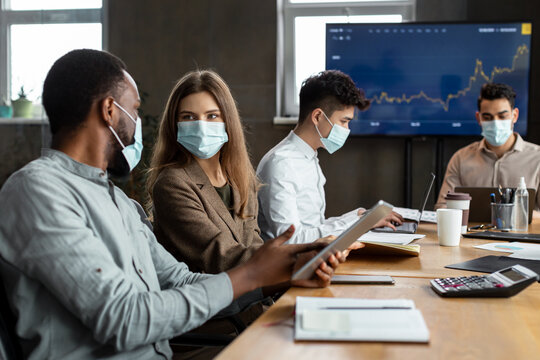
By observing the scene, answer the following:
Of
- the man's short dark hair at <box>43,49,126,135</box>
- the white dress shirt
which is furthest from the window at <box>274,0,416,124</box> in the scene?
the man's short dark hair at <box>43,49,126,135</box>

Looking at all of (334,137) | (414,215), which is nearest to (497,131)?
(414,215)

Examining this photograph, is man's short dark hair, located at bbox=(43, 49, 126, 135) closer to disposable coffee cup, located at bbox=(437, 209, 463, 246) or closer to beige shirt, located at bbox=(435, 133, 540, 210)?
disposable coffee cup, located at bbox=(437, 209, 463, 246)

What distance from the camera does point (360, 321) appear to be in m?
0.94

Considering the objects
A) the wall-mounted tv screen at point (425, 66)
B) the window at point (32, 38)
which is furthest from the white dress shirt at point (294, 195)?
the window at point (32, 38)

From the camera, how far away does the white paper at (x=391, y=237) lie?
6.15 feet

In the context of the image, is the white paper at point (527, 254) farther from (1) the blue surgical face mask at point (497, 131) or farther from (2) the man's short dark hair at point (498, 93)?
(2) the man's short dark hair at point (498, 93)

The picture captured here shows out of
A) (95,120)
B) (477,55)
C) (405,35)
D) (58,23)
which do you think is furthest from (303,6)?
(95,120)

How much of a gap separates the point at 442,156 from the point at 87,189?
10.6ft

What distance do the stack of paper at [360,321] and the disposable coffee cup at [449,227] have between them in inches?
35.6

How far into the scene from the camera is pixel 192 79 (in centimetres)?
193

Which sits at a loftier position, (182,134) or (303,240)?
(182,134)

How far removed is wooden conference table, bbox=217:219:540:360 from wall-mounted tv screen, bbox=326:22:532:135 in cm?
246

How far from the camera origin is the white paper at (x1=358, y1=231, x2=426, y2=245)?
6.15 ft

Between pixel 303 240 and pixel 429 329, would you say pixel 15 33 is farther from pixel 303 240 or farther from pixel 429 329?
pixel 429 329
